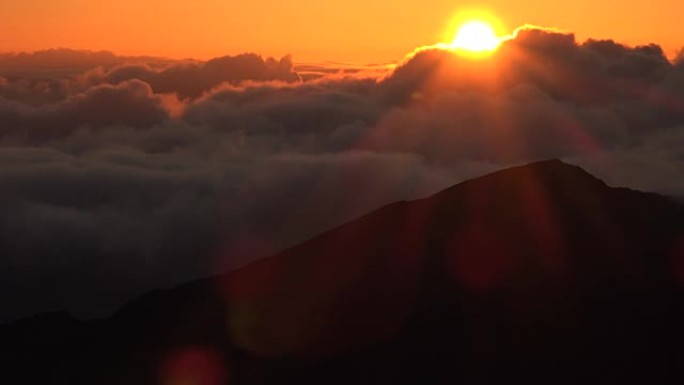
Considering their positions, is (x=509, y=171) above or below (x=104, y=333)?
above

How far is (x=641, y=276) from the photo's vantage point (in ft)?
338

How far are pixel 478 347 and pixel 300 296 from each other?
147 feet

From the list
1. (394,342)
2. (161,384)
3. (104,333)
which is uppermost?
(394,342)

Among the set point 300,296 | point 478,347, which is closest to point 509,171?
point 300,296

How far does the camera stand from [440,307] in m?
105

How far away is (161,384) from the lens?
111m

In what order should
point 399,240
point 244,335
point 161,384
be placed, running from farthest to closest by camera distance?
point 399,240
point 244,335
point 161,384

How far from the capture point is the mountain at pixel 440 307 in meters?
87.9

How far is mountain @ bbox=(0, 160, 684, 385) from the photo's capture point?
289ft

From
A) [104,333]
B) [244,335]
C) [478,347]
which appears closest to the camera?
[478,347]

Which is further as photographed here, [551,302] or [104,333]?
[104,333]

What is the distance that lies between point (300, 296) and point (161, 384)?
2820cm

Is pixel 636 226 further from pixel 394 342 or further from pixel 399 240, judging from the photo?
pixel 394 342

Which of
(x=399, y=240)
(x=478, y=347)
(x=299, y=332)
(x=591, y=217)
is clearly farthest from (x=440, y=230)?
(x=478, y=347)
